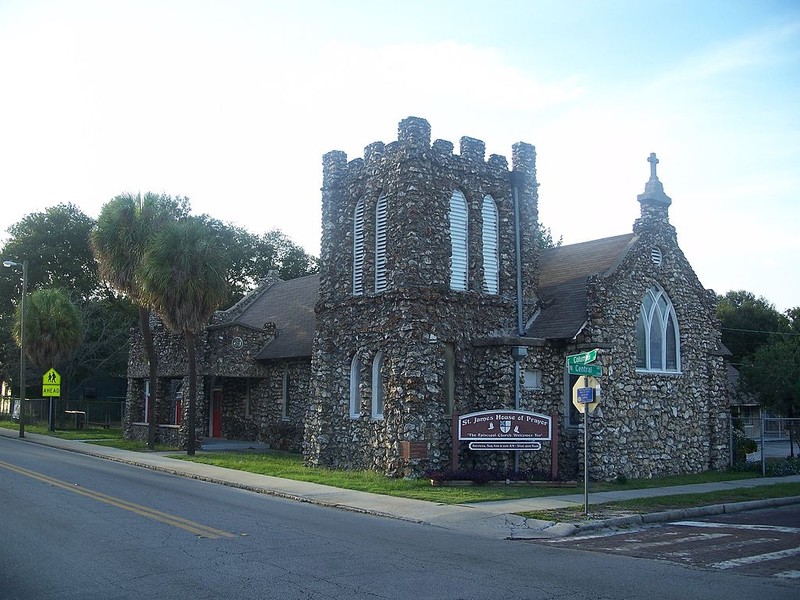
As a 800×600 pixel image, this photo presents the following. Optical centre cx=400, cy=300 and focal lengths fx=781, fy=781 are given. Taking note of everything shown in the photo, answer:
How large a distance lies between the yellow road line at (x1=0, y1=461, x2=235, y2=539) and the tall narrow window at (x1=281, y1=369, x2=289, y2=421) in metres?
11.9

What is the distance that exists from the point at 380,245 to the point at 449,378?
14.6 feet

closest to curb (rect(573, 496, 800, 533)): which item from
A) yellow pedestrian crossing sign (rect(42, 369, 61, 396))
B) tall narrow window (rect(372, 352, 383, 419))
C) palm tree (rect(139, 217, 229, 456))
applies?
tall narrow window (rect(372, 352, 383, 419))

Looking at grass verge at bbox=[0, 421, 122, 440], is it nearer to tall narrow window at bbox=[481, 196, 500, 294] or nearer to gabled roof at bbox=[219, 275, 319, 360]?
gabled roof at bbox=[219, 275, 319, 360]

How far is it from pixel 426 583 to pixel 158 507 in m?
7.71

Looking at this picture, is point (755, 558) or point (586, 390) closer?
point (755, 558)

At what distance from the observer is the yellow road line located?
12523 mm

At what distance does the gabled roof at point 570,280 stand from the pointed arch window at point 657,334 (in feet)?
5.70

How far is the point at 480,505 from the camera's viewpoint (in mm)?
16578

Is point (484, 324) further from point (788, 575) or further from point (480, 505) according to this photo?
point (788, 575)

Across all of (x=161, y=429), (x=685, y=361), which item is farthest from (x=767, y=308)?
(x=161, y=429)

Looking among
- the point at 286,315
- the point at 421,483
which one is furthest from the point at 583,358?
the point at 286,315

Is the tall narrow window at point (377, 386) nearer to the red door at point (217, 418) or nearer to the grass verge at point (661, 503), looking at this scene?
the grass verge at point (661, 503)

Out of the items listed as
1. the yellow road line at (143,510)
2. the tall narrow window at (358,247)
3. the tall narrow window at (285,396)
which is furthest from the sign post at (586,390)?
the tall narrow window at (285,396)

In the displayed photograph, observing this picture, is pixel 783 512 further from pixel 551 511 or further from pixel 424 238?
pixel 424 238
